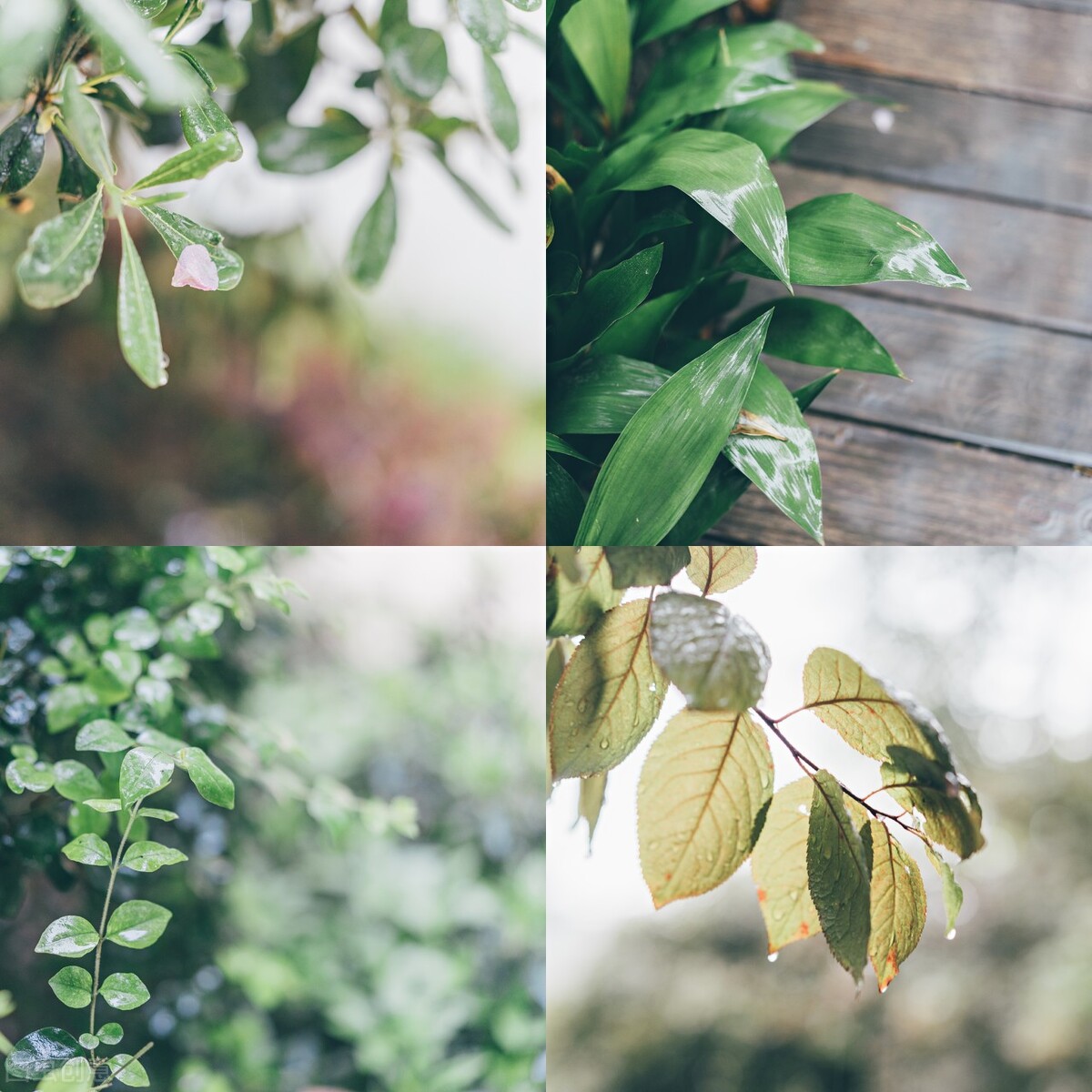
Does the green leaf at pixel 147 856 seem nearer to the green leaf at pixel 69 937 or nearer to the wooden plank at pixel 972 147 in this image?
the green leaf at pixel 69 937

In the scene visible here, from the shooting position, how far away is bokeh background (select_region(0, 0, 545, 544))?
38.4 inches

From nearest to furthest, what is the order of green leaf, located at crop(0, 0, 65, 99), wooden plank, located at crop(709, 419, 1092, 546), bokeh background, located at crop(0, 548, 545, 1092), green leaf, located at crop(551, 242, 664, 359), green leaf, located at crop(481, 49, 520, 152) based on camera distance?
green leaf, located at crop(0, 0, 65, 99), green leaf, located at crop(551, 242, 664, 359), green leaf, located at crop(481, 49, 520, 152), bokeh background, located at crop(0, 548, 545, 1092), wooden plank, located at crop(709, 419, 1092, 546)

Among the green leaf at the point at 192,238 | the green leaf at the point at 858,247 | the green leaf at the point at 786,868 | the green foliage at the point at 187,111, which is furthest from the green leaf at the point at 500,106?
the green leaf at the point at 786,868

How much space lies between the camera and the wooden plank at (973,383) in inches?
36.1

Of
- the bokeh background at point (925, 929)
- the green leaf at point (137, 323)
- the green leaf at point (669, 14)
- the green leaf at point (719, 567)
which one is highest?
the green leaf at point (669, 14)

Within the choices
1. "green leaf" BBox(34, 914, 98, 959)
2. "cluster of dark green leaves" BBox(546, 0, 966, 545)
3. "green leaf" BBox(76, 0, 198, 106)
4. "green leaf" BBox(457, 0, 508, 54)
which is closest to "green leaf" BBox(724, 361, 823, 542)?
"cluster of dark green leaves" BBox(546, 0, 966, 545)

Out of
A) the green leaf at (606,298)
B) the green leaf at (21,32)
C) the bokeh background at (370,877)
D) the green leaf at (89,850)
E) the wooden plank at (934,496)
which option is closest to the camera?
the green leaf at (21,32)

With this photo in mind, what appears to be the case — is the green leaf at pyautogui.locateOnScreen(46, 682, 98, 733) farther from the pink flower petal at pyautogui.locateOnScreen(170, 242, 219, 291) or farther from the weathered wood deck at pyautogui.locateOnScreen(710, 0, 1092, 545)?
the weathered wood deck at pyautogui.locateOnScreen(710, 0, 1092, 545)

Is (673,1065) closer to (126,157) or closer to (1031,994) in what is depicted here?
(1031,994)

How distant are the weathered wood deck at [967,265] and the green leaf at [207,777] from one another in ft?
2.25

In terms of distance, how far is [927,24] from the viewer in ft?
3.10

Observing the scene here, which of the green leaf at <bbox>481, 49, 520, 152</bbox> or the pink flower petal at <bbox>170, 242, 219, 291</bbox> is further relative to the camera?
the green leaf at <bbox>481, 49, 520, 152</bbox>

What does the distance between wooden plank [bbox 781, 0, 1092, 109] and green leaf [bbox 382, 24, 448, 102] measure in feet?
1.82

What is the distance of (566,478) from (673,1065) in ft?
1.36
